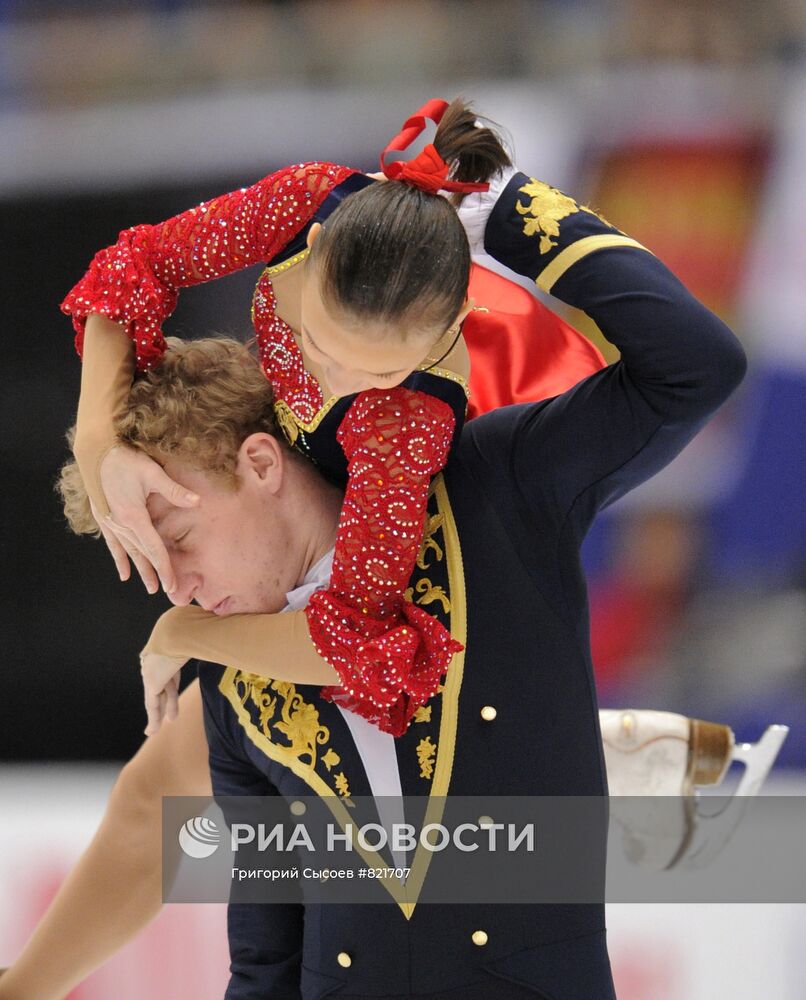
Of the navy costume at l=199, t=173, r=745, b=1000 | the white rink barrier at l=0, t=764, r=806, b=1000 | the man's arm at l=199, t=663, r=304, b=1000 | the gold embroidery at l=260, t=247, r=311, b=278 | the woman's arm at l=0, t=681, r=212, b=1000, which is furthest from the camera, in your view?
the white rink barrier at l=0, t=764, r=806, b=1000

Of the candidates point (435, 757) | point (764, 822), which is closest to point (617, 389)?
point (435, 757)

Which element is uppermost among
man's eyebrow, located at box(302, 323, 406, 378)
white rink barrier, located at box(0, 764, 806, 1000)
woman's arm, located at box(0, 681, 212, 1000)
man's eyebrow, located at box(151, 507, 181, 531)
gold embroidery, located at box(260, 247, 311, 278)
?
gold embroidery, located at box(260, 247, 311, 278)

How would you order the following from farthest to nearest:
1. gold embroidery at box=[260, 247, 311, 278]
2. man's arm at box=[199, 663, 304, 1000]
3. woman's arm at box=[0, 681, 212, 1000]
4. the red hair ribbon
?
woman's arm at box=[0, 681, 212, 1000] < man's arm at box=[199, 663, 304, 1000] < gold embroidery at box=[260, 247, 311, 278] < the red hair ribbon

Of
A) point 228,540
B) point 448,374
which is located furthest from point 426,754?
point 448,374

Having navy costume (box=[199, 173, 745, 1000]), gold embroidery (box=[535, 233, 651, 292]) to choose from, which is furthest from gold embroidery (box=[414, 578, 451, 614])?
gold embroidery (box=[535, 233, 651, 292])

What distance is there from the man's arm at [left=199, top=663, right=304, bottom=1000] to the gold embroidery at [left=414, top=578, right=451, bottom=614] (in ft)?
1.09

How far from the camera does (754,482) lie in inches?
133

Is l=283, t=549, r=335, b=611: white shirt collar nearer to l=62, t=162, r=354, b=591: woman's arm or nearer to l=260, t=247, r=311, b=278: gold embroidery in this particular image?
l=62, t=162, r=354, b=591: woman's arm

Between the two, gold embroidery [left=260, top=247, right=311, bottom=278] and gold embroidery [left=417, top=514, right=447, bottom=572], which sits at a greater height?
gold embroidery [left=260, top=247, right=311, bottom=278]

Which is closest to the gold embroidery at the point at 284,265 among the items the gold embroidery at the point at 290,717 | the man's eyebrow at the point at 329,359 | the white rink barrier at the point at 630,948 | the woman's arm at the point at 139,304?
the woman's arm at the point at 139,304

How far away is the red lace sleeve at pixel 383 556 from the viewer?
1446mm

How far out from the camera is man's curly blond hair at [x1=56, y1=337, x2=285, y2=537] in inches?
61.8

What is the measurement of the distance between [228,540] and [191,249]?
13.8 inches

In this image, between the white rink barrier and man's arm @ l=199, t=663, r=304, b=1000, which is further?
the white rink barrier
